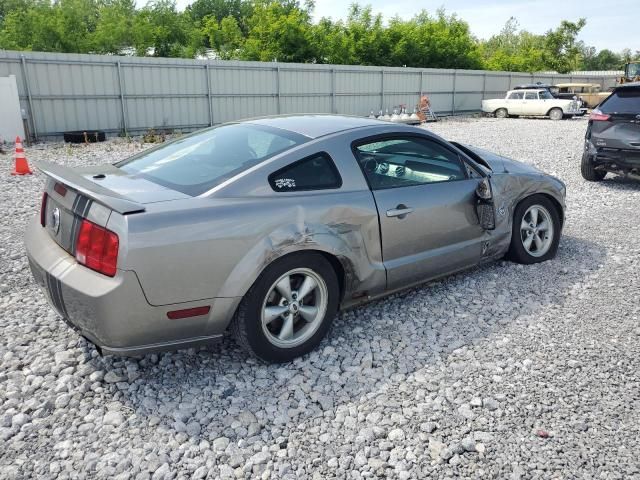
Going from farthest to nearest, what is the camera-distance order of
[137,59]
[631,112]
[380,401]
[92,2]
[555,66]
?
[555,66] → [92,2] → [137,59] → [631,112] → [380,401]

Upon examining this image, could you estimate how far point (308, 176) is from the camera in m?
3.30

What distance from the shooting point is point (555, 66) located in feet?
159

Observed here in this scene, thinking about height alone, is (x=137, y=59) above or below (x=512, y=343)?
above

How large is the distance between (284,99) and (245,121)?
17.8 m

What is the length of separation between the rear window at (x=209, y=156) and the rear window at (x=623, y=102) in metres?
6.80

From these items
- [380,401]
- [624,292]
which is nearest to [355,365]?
[380,401]

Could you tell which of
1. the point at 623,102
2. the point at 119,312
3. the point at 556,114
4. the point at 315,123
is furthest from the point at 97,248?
the point at 556,114

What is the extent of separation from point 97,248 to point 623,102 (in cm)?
836

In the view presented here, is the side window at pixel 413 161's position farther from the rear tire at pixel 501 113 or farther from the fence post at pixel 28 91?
the rear tire at pixel 501 113

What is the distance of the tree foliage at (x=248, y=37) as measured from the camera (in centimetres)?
2972

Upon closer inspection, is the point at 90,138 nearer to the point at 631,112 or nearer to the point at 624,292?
the point at 631,112

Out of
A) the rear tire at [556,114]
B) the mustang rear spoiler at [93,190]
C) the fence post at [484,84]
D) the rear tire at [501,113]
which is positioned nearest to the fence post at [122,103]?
the mustang rear spoiler at [93,190]

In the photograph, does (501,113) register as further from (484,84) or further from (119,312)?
(119,312)

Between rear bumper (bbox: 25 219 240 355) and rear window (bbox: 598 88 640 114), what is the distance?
768 cm
